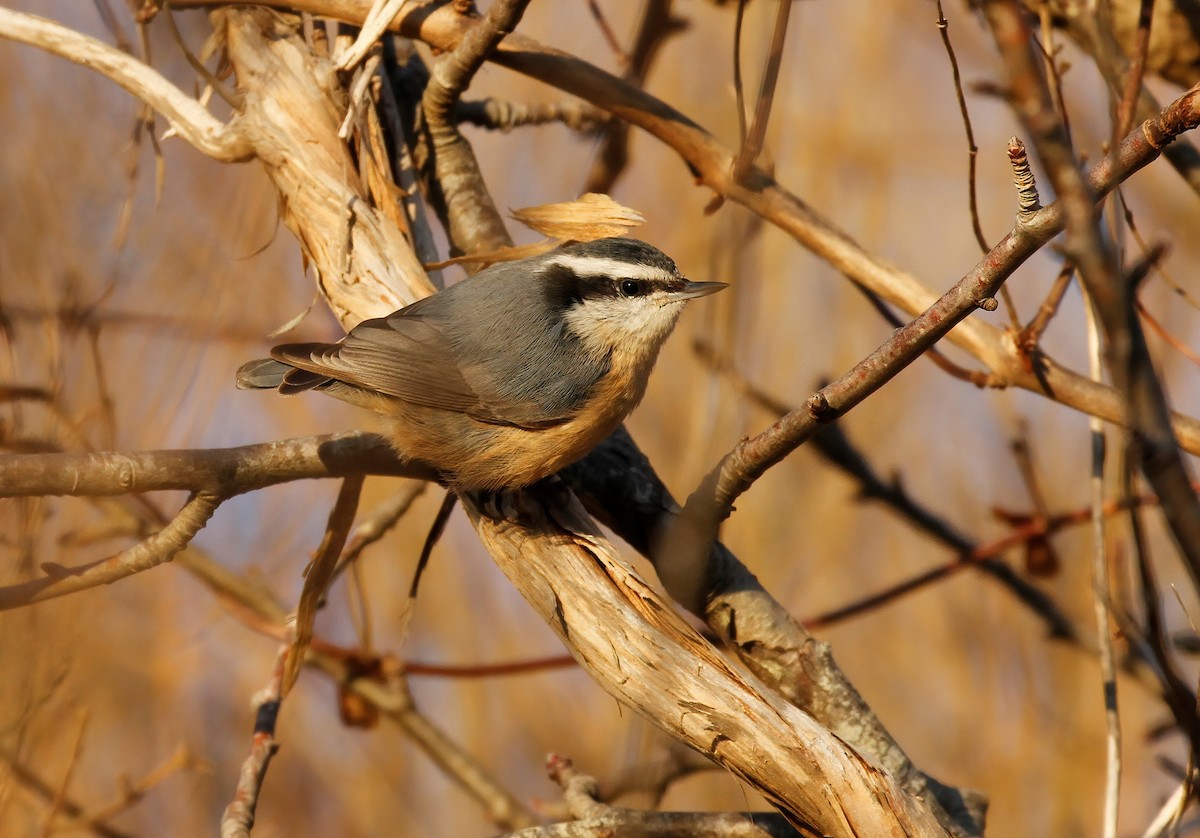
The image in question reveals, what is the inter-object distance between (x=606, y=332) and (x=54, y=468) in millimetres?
1493

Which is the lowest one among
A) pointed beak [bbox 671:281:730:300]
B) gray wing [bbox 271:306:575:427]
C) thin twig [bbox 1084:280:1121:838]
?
thin twig [bbox 1084:280:1121:838]

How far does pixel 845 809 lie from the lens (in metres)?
1.88

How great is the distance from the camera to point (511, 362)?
2.88 m

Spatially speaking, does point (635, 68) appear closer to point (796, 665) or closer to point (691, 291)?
point (691, 291)

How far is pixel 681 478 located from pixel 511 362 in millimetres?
1132

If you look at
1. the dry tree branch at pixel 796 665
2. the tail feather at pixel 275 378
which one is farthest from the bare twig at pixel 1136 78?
the tail feather at pixel 275 378

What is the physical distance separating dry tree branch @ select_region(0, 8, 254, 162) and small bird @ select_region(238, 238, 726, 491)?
0.62 m

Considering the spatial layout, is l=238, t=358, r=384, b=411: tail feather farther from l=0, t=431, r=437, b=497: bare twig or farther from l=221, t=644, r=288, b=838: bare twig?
l=221, t=644, r=288, b=838: bare twig

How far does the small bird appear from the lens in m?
2.74

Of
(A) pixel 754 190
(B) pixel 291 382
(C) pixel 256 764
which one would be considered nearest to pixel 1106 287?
(A) pixel 754 190

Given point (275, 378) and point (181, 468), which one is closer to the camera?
point (181, 468)

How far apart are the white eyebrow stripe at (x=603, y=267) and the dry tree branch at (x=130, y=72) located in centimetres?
88

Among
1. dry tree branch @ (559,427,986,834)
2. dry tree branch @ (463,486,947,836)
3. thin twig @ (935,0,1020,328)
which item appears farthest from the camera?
dry tree branch @ (559,427,986,834)

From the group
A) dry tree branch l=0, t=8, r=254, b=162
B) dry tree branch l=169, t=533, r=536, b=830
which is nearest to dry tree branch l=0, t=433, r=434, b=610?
dry tree branch l=0, t=8, r=254, b=162
